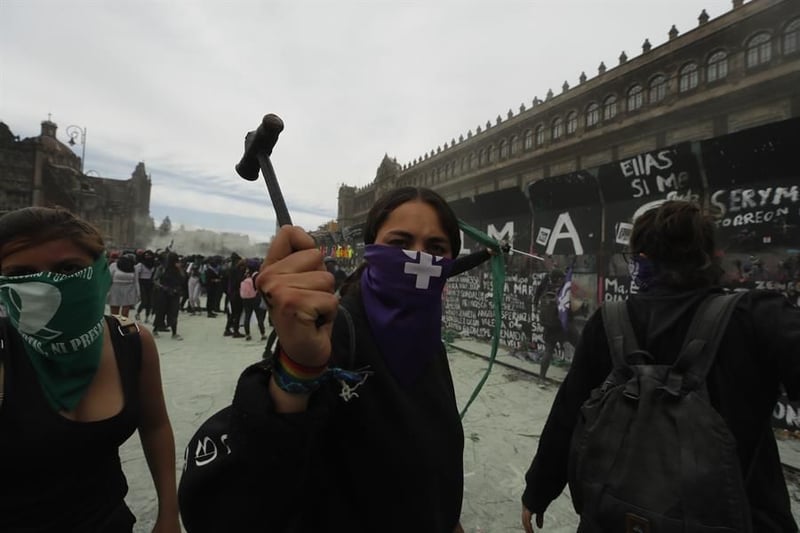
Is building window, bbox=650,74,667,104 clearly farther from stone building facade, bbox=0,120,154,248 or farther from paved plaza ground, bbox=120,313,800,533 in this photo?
stone building facade, bbox=0,120,154,248

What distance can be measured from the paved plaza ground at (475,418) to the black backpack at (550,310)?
914 millimetres

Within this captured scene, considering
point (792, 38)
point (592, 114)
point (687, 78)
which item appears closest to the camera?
point (792, 38)

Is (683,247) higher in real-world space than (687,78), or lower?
lower

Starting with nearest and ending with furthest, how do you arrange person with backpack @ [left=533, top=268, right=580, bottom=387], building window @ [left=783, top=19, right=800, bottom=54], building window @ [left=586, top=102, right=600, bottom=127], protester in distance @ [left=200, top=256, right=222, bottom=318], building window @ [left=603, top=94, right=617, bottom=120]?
1. person with backpack @ [left=533, top=268, right=580, bottom=387]
2. protester in distance @ [left=200, top=256, right=222, bottom=318]
3. building window @ [left=783, top=19, right=800, bottom=54]
4. building window @ [left=603, top=94, right=617, bottom=120]
5. building window @ [left=586, top=102, right=600, bottom=127]

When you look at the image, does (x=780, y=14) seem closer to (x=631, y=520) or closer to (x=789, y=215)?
(x=789, y=215)

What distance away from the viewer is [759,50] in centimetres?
2166

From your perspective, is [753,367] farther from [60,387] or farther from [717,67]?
[717,67]

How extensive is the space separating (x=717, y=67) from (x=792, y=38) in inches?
139

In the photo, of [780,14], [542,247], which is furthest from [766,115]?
[542,247]

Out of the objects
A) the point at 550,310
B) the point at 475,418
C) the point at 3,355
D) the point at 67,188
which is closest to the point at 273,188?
the point at 3,355

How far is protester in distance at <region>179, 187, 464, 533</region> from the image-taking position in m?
0.73

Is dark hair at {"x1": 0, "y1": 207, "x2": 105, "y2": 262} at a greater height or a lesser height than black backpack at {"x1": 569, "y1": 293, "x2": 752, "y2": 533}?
greater

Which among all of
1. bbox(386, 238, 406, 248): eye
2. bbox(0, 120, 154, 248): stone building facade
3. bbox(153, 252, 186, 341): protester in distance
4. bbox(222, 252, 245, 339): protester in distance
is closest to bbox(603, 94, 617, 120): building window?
bbox(222, 252, 245, 339): protester in distance

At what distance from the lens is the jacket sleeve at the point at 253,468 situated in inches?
28.8
